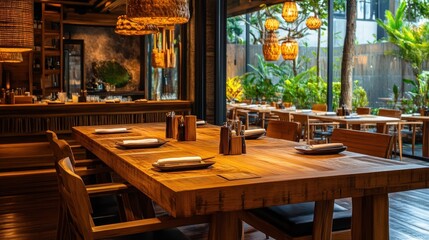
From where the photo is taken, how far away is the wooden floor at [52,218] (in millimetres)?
4098

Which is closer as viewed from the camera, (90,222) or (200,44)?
(90,222)

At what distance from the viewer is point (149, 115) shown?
21.5 ft

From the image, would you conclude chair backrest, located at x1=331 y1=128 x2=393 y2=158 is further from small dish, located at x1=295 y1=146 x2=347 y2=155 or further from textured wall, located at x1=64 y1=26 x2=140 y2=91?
textured wall, located at x1=64 y1=26 x2=140 y2=91

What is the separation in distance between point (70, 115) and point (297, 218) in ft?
13.4

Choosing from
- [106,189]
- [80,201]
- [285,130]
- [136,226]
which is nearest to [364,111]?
[285,130]

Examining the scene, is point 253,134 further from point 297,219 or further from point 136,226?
point 136,226

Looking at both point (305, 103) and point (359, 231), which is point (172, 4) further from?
point (305, 103)

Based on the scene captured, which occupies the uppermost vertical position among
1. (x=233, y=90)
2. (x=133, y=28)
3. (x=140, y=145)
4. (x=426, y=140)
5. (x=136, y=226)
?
(x=133, y=28)

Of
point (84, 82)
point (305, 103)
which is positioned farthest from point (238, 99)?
point (84, 82)

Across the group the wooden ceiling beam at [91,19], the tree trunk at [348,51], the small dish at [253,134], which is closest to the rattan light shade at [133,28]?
the small dish at [253,134]

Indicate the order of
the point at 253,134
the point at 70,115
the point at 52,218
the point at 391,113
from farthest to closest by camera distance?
the point at 391,113
the point at 70,115
the point at 52,218
the point at 253,134

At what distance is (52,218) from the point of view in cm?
463

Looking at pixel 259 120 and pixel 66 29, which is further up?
pixel 66 29

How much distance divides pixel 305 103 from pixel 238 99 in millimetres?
2279
